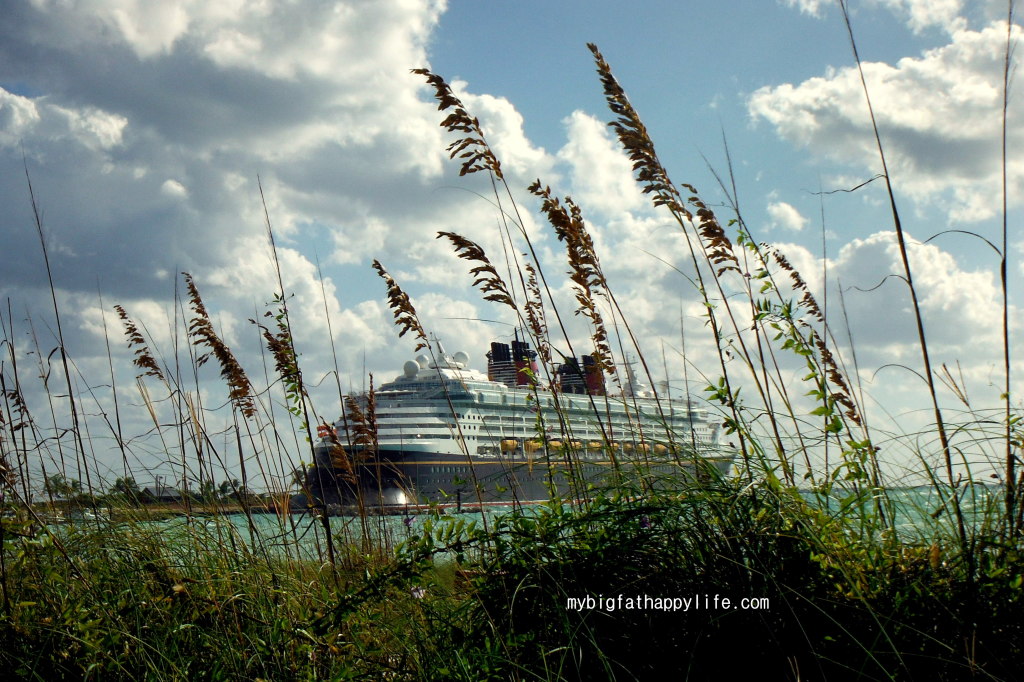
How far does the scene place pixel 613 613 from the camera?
1.72 m

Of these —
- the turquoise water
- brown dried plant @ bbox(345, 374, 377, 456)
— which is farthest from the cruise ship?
the turquoise water

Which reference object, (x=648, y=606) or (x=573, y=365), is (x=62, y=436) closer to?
(x=573, y=365)

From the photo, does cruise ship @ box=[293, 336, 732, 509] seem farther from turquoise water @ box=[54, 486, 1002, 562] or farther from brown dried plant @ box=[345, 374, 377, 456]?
turquoise water @ box=[54, 486, 1002, 562]

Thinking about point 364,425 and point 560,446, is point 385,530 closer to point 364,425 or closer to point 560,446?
point 364,425

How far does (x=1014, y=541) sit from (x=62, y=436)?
333 cm

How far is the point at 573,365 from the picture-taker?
2.33 meters

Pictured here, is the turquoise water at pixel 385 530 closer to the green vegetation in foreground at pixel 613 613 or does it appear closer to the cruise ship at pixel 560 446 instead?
the green vegetation in foreground at pixel 613 613

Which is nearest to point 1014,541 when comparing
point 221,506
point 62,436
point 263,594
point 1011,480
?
point 1011,480

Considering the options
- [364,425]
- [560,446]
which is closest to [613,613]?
[560,446]

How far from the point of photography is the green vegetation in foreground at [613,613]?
Result: 157cm

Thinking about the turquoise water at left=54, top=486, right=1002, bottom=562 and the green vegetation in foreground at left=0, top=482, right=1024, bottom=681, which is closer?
the green vegetation in foreground at left=0, top=482, right=1024, bottom=681

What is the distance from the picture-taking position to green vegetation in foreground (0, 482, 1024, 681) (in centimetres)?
157

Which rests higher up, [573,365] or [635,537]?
[573,365]

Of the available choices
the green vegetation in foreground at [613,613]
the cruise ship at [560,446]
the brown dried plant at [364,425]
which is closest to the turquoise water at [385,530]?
the green vegetation in foreground at [613,613]
